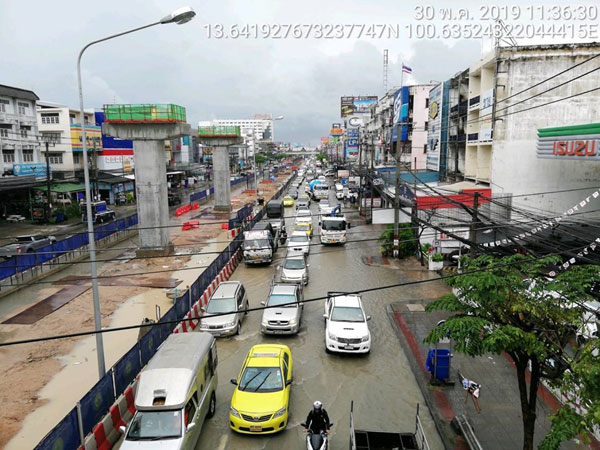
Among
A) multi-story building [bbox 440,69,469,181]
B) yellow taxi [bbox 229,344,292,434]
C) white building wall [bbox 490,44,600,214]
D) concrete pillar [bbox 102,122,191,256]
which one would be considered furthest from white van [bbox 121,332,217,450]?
multi-story building [bbox 440,69,469,181]

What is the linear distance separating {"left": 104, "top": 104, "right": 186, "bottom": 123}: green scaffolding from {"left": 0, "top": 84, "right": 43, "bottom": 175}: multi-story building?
26029mm

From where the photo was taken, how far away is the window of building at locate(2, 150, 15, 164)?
48.6m

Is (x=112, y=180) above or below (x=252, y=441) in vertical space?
above

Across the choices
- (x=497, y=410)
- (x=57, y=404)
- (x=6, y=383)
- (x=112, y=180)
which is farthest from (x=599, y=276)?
(x=112, y=180)

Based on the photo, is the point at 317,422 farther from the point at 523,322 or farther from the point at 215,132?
the point at 215,132

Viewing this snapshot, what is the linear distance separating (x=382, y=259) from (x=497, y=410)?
1821 cm

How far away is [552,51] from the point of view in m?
29.8

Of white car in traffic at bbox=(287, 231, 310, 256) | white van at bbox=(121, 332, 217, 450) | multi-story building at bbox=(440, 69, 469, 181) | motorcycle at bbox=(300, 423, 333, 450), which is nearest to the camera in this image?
white van at bbox=(121, 332, 217, 450)

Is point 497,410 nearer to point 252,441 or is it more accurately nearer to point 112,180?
point 252,441

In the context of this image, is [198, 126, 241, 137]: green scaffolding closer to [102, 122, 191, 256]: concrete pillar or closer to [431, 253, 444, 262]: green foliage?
[102, 122, 191, 256]: concrete pillar

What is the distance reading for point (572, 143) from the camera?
21.9 m

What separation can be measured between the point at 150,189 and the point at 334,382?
20840 millimetres

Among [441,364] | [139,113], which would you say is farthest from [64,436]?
[139,113]

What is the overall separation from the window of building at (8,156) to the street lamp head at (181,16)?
47.7 metres
